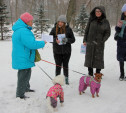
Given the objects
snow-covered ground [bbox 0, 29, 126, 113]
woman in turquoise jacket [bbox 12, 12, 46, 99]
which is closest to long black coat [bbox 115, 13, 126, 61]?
snow-covered ground [bbox 0, 29, 126, 113]

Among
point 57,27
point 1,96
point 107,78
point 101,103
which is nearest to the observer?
point 101,103

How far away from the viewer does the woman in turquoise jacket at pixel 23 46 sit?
3.11m

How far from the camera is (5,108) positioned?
325 cm

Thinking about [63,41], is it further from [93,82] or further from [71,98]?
[71,98]

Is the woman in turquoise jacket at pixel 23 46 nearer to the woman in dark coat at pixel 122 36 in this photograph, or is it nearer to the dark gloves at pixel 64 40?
the dark gloves at pixel 64 40

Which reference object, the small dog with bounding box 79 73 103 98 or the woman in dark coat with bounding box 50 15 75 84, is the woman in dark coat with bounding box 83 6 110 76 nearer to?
the woman in dark coat with bounding box 50 15 75 84

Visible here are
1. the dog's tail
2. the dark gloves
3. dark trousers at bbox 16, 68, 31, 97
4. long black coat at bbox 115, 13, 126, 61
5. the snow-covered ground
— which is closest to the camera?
the dog's tail

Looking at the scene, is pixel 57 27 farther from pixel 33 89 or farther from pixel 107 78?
pixel 107 78

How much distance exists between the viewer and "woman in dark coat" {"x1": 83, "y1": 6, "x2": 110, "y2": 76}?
418 centimetres

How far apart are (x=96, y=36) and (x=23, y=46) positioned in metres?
2.12

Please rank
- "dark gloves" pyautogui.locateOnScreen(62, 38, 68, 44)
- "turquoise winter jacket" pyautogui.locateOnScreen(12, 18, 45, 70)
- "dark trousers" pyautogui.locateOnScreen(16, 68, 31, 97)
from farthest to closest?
"dark gloves" pyautogui.locateOnScreen(62, 38, 68, 44), "dark trousers" pyautogui.locateOnScreen(16, 68, 31, 97), "turquoise winter jacket" pyautogui.locateOnScreen(12, 18, 45, 70)

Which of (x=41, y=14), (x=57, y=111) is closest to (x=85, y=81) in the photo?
(x=57, y=111)

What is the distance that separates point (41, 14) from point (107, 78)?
41.1 feet

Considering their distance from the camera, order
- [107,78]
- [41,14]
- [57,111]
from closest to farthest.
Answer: [57,111]
[107,78]
[41,14]
